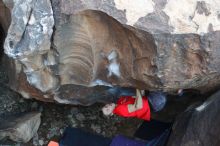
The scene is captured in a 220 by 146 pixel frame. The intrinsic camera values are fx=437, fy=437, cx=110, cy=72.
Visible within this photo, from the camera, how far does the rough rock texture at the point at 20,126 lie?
2238 mm

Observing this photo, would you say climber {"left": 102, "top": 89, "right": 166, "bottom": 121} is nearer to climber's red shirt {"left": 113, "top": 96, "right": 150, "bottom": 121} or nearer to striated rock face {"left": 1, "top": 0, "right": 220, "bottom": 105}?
climber's red shirt {"left": 113, "top": 96, "right": 150, "bottom": 121}

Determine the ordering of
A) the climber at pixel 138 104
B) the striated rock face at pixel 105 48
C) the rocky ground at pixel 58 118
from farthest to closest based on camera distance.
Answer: the rocky ground at pixel 58 118 → the climber at pixel 138 104 → the striated rock face at pixel 105 48

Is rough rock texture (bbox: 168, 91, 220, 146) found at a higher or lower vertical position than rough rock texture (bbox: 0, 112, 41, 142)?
higher

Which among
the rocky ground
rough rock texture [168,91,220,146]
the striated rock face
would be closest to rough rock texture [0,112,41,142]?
→ the rocky ground

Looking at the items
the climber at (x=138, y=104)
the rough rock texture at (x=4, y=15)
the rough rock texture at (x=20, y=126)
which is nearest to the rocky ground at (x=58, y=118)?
the rough rock texture at (x=20, y=126)

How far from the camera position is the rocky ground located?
7.82 ft

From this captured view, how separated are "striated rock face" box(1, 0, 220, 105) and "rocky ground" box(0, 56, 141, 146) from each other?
37cm

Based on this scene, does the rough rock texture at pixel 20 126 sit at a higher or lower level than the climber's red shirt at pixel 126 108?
lower

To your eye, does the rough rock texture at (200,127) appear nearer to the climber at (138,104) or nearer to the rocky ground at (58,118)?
the climber at (138,104)

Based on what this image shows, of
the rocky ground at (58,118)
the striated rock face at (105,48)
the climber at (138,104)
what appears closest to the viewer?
the striated rock face at (105,48)

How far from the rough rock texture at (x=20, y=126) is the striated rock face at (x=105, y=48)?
11.8 inches

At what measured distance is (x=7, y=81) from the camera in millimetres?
2398

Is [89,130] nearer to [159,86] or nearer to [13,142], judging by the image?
[13,142]

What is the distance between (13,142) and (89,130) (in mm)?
420
